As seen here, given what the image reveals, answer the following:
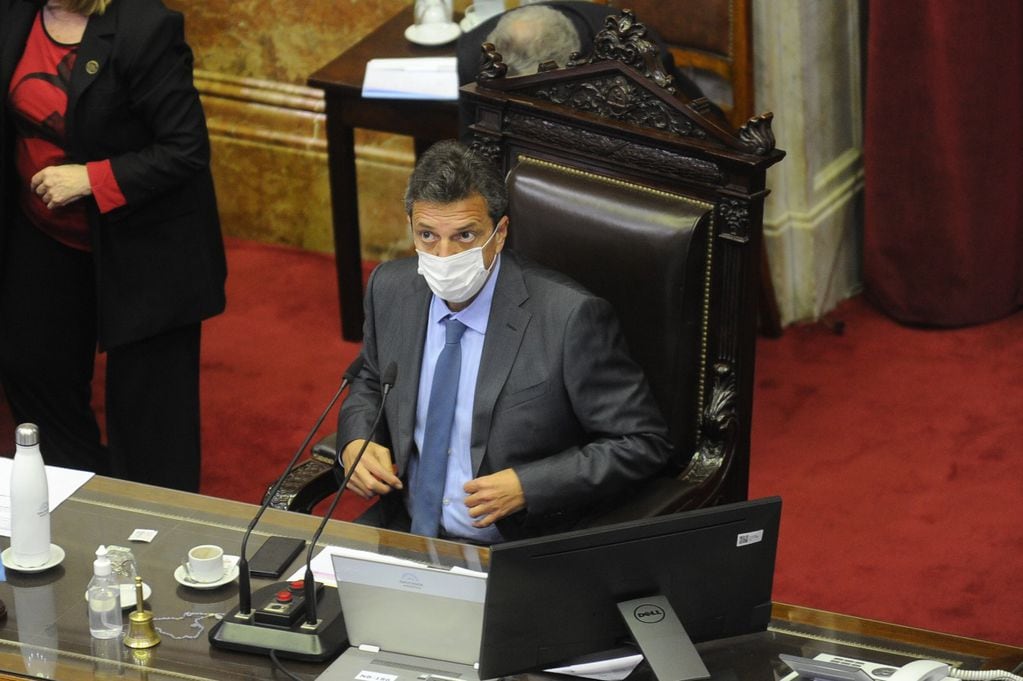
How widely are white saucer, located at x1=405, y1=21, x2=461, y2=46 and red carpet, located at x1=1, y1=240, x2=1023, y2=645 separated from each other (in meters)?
1.07

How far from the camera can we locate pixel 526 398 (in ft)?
10.6

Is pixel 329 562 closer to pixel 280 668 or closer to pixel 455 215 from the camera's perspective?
pixel 280 668

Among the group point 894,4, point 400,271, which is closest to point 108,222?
point 400,271

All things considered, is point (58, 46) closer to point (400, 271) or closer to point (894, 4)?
point (400, 271)

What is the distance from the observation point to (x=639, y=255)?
327cm

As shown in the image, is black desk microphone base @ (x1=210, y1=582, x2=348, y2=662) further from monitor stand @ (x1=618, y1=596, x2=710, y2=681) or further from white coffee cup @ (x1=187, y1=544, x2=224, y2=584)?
monitor stand @ (x1=618, y1=596, x2=710, y2=681)

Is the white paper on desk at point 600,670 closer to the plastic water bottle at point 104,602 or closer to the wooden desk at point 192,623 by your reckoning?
the wooden desk at point 192,623

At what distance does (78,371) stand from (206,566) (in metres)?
1.64

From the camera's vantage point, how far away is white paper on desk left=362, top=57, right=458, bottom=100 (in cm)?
491

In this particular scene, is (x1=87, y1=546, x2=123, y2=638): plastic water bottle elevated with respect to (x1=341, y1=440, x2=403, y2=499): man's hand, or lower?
elevated

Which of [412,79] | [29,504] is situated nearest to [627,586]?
[29,504]

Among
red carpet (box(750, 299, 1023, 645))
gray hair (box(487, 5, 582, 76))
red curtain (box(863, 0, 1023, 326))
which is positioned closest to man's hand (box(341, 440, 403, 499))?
gray hair (box(487, 5, 582, 76))

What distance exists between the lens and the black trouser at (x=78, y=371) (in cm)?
411

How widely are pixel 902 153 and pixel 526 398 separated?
2.60 metres
